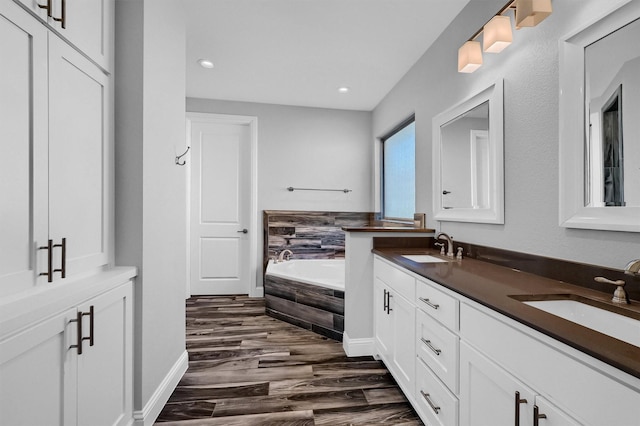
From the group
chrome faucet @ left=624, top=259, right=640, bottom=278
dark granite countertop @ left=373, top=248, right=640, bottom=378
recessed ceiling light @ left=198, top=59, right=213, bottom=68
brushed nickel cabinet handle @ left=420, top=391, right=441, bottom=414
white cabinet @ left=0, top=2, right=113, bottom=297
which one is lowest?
brushed nickel cabinet handle @ left=420, top=391, right=441, bottom=414

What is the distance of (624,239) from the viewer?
1079 mm

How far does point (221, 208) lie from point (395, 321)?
285 centimetres

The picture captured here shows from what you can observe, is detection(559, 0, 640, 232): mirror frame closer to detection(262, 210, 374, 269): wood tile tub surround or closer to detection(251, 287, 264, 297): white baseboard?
detection(262, 210, 374, 269): wood tile tub surround

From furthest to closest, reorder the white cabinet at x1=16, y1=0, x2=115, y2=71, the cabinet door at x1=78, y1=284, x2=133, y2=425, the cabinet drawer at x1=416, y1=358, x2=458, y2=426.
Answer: the cabinet drawer at x1=416, y1=358, x2=458, y2=426 → the cabinet door at x1=78, y1=284, x2=133, y2=425 → the white cabinet at x1=16, y1=0, x2=115, y2=71

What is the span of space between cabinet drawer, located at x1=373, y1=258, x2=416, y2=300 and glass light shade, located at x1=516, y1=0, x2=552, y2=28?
130cm

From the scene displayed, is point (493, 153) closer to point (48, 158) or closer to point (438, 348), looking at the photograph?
point (438, 348)

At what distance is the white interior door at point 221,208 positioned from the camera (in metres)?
3.91

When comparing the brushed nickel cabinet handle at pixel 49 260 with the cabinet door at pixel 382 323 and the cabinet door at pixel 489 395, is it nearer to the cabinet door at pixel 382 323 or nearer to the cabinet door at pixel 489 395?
the cabinet door at pixel 489 395

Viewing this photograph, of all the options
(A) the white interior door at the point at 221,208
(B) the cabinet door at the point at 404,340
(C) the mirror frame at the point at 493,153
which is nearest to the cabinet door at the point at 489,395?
(B) the cabinet door at the point at 404,340

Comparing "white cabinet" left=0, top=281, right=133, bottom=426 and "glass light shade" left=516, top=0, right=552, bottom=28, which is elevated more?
"glass light shade" left=516, top=0, right=552, bottom=28

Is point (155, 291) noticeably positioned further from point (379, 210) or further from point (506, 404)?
point (379, 210)

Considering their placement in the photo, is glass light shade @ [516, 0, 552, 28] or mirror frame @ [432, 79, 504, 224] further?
mirror frame @ [432, 79, 504, 224]

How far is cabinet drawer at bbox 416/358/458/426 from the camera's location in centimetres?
123

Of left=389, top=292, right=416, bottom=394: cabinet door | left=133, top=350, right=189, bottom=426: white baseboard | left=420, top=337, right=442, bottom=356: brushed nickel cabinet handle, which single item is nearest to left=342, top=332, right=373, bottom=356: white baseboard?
left=389, top=292, right=416, bottom=394: cabinet door
